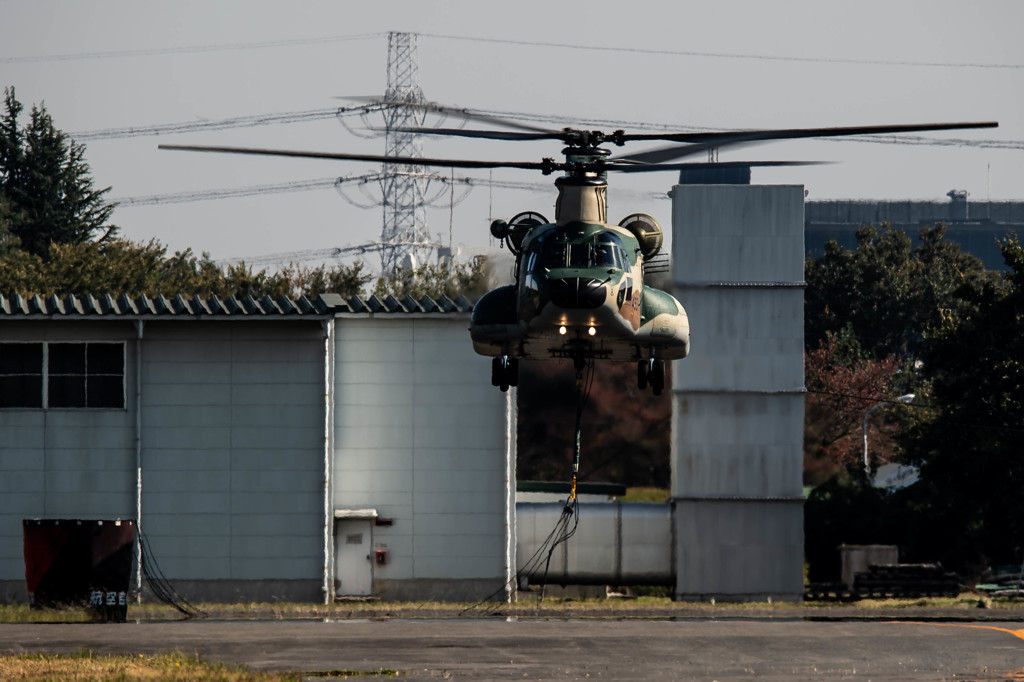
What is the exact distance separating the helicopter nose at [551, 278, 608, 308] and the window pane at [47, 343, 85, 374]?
25.5m

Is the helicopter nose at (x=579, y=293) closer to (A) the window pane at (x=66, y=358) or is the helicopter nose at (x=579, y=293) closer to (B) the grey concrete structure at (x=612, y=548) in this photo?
(B) the grey concrete structure at (x=612, y=548)

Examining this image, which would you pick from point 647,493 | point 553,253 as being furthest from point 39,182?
point 553,253

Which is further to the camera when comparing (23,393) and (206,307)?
(206,307)

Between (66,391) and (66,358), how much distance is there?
1.08m

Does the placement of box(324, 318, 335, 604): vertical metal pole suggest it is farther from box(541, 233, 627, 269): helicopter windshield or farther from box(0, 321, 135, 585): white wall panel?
box(541, 233, 627, 269): helicopter windshield

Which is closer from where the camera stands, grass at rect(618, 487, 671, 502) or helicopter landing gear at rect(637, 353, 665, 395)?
helicopter landing gear at rect(637, 353, 665, 395)

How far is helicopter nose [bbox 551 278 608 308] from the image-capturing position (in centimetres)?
2577

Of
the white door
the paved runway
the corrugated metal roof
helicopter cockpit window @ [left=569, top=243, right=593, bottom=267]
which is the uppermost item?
the corrugated metal roof

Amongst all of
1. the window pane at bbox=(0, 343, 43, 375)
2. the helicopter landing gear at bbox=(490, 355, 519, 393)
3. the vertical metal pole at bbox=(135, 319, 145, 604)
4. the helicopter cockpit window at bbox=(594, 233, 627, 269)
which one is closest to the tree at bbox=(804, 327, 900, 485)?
the vertical metal pole at bbox=(135, 319, 145, 604)

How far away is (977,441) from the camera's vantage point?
58844mm

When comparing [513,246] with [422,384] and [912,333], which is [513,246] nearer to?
[422,384]

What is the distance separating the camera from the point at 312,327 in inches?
1842

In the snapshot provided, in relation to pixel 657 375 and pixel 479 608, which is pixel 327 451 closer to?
pixel 479 608

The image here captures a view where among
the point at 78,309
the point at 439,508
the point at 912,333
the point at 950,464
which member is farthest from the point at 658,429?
the point at 912,333
